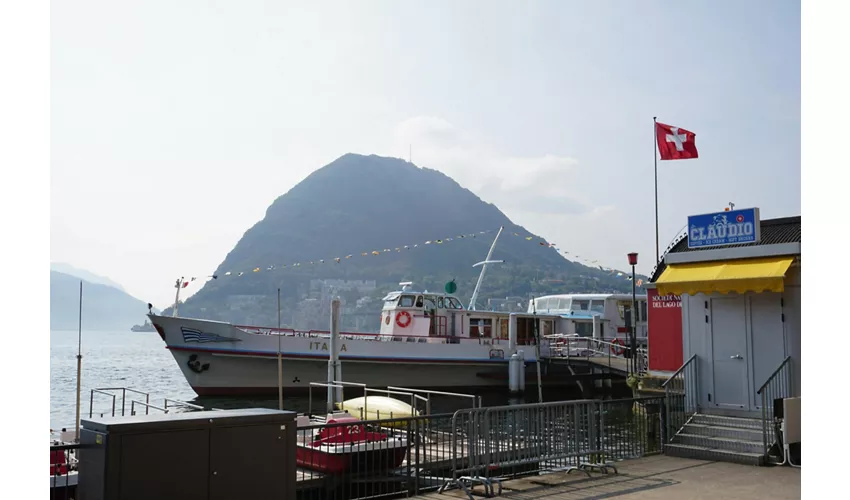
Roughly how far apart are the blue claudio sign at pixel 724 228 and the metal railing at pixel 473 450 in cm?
360

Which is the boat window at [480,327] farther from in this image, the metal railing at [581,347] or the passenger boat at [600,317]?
Result: the passenger boat at [600,317]

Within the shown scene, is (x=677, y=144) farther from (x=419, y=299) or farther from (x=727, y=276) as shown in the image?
(x=419, y=299)

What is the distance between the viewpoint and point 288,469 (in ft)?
23.1

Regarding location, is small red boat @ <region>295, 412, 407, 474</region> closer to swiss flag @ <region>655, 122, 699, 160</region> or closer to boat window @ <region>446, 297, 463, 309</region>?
swiss flag @ <region>655, 122, 699, 160</region>

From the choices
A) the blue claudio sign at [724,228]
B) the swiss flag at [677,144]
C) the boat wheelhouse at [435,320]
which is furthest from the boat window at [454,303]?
the blue claudio sign at [724,228]

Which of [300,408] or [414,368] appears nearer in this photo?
[300,408]

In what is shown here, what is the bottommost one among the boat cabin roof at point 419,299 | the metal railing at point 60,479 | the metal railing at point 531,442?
the metal railing at point 60,479

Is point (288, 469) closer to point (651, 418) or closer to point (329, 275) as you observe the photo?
point (651, 418)

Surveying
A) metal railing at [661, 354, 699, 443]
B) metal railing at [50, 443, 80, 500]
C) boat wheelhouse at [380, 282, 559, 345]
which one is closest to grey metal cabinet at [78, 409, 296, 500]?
metal railing at [50, 443, 80, 500]

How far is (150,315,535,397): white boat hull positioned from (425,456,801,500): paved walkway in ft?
71.6

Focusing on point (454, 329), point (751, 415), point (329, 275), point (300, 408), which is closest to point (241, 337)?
point (300, 408)

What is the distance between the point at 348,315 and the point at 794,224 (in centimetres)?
13976

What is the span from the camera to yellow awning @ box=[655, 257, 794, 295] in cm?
1091

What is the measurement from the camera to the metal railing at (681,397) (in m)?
11.9
